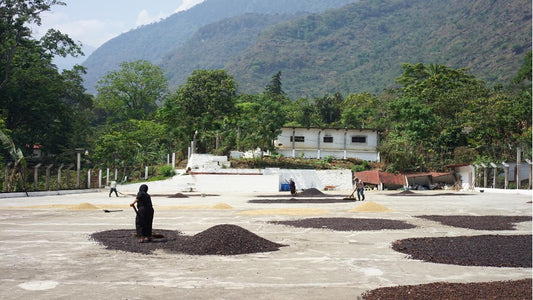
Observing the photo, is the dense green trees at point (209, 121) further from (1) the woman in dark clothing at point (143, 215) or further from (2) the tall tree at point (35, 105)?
(1) the woman in dark clothing at point (143, 215)

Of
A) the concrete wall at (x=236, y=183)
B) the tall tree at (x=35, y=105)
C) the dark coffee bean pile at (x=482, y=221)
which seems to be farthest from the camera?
the tall tree at (x=35, y=105)

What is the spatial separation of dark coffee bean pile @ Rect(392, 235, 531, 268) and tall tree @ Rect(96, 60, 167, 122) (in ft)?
247

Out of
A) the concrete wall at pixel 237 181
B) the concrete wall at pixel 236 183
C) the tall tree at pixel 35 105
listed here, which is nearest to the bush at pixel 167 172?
the concrete wall at pixel 237 181

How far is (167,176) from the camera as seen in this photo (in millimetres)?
47219

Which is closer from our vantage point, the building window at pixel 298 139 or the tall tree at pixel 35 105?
the tall tree at pixel 35 105

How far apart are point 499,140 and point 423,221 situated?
37117mm

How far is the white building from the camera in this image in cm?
6134

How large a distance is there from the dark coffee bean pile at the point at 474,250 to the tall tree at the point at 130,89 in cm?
7532

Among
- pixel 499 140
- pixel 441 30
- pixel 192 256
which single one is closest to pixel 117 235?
pixel 192 256

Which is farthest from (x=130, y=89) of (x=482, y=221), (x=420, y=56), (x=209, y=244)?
(x=420, y=56)

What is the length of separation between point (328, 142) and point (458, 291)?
54.6 metres

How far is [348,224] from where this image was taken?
56.7 ft

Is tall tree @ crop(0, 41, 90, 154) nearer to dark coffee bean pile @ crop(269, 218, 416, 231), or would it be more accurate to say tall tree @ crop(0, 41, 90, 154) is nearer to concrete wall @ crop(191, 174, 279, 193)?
concrete wall @ crop(191, 174, 279, 193)

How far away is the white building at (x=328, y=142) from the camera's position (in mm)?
61344
